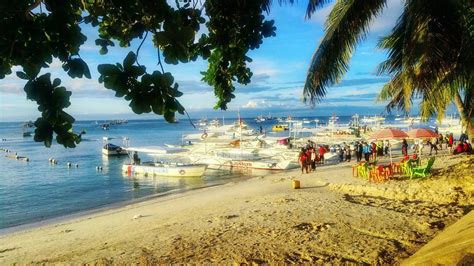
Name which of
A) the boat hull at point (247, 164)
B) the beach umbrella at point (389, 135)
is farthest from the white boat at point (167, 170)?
the beach umbrella at point (389, 135)

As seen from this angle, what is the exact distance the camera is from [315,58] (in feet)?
30.1

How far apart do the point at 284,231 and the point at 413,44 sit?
503 cm

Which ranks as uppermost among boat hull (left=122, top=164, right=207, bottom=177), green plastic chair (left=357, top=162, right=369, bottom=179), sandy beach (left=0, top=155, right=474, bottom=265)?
green plastic chair (left=357, top=162, right=369, bottom=179)

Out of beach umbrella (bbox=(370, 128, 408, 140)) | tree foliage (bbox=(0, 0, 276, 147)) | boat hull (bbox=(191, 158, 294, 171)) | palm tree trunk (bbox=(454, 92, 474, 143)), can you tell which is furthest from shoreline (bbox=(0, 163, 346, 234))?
Result: tree foliage (bbox=(0, 0, 276, 147))

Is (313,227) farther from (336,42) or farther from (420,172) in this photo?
(420,172)

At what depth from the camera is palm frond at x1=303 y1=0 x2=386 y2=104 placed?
902 centimetres

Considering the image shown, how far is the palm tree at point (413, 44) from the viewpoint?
27.1 ft

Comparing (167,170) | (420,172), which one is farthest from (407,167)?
(167,170)

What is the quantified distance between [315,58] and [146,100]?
24.0 ft

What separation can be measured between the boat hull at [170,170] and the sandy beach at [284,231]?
13575mm

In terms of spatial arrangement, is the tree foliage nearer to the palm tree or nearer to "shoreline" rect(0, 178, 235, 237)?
the palm tree

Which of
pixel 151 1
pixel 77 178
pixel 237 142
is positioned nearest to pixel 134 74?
pixel 151 1

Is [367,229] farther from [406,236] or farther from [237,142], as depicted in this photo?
[237,142]

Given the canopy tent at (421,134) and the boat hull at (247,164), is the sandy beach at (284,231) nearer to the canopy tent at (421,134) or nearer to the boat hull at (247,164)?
the canopy tent at (421,134)
